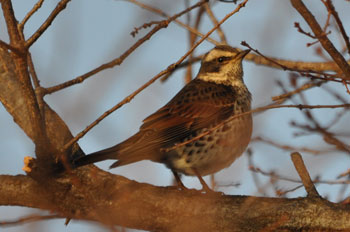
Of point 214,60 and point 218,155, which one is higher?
point 214,60

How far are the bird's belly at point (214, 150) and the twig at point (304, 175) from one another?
1276mm

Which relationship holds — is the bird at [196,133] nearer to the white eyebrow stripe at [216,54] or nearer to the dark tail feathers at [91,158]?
the dark tail feathers at [91,158]

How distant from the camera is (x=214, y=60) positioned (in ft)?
29.6

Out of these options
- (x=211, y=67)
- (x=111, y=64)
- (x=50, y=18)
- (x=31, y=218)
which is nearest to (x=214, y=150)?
(x=211, y=67)

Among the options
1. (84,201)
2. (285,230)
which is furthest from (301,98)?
(84,201)

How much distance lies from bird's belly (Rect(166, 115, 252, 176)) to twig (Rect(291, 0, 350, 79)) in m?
2.32

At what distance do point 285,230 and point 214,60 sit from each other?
157 inches

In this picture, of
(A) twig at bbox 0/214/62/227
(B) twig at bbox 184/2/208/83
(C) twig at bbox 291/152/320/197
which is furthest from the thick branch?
(B) twig at bbox 184/2/208/83

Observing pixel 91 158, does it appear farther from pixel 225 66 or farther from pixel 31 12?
pixel 225 66

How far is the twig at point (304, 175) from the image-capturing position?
5.88 meters

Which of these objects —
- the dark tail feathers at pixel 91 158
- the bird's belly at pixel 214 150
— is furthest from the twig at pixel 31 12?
the bird's belly at pixel 214 150

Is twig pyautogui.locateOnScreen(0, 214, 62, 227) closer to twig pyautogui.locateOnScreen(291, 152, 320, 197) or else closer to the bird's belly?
twig pyautogui.locateOnScreen(291, 152, 320, 197)

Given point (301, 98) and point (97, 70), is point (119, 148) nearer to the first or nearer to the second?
point (97, 70)

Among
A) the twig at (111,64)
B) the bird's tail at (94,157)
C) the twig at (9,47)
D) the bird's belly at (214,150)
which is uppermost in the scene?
the twig at (9,47)
